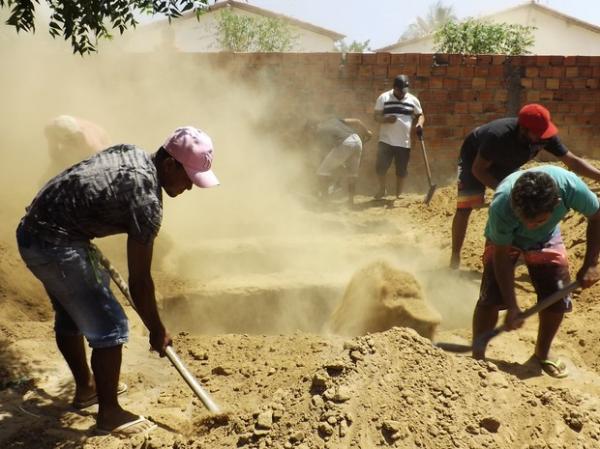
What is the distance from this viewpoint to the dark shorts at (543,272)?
11.8 feet

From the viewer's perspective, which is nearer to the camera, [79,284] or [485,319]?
[79,284]

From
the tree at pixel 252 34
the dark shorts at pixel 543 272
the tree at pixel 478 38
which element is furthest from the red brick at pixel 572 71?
the tree at pixel 252 34

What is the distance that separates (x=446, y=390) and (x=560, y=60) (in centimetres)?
759

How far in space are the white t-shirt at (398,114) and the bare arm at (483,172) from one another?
3.31 meters

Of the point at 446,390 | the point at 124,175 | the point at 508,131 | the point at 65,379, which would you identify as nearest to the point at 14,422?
the point at 65,379

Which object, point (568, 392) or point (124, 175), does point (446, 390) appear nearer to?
point (568, 392)

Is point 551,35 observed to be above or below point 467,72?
above

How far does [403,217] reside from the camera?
7938 mm

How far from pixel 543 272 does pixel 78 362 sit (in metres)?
2.68

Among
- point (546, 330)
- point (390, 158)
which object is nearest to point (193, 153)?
point (546, 330)

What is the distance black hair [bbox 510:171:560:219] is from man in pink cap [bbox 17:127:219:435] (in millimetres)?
1539

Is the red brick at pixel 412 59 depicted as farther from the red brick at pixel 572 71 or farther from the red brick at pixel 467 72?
the red brick at pixel 572 71

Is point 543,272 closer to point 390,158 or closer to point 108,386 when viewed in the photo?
point 108,386

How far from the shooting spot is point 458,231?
5.65m
